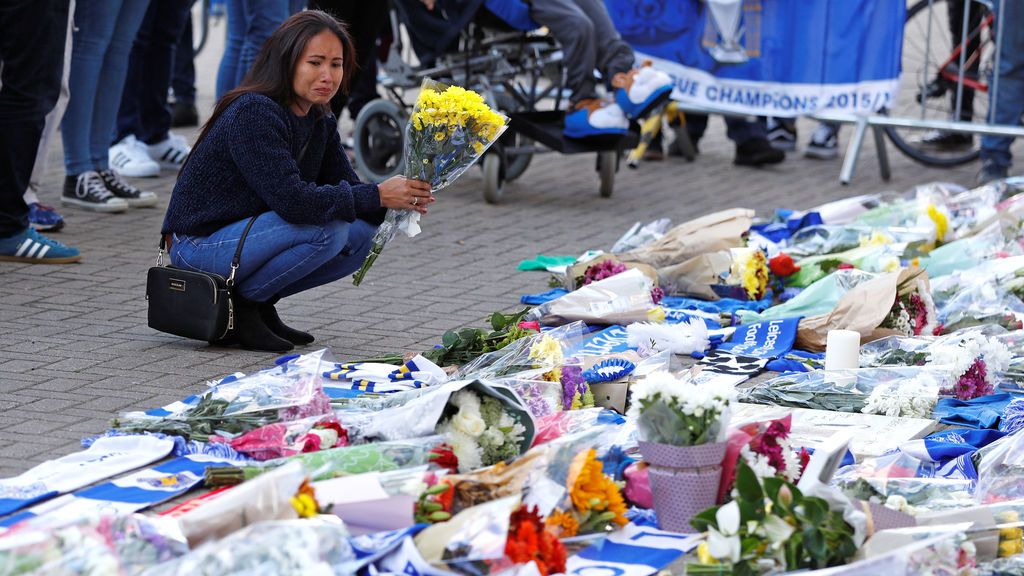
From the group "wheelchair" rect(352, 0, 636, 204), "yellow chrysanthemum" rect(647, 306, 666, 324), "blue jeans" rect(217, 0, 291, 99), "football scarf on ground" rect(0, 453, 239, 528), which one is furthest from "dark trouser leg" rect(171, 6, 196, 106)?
"football scarf on ground" rect(0, 453, 239, 528)

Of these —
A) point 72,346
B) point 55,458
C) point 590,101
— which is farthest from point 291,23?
point 590,101

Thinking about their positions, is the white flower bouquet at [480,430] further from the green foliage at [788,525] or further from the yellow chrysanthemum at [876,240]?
the yellow chrysanthemum at [876,240]

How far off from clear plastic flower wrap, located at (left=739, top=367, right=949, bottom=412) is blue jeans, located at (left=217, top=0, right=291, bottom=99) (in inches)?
164

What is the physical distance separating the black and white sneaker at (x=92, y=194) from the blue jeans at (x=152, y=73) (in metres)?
1.13

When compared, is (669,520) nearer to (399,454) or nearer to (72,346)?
(399,454)

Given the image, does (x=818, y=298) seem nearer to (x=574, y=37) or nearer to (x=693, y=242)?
(x=693, y=242)

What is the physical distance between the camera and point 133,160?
8203mm

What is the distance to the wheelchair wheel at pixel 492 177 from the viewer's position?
787 centimetres

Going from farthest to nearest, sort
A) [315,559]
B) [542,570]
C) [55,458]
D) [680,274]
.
→ [680,274]
[55,458]
[542,570]
[315,559]

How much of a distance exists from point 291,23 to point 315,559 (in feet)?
8.05

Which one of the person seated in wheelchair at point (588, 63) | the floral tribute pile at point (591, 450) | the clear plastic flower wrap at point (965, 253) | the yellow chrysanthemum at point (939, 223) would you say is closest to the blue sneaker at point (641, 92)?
the person seated in wheelchair at point (588, 63)

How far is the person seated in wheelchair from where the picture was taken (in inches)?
300

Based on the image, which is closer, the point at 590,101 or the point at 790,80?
the point at 590,101

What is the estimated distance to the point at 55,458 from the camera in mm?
3738
